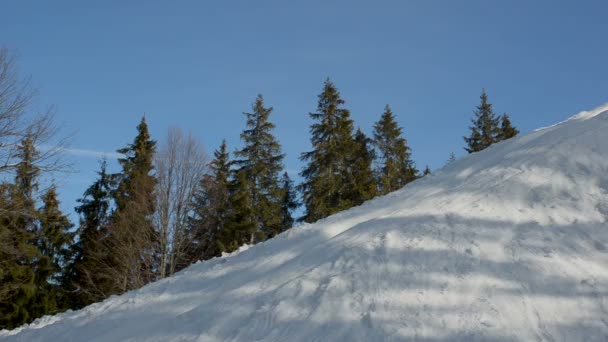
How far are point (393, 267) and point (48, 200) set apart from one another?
936 inches

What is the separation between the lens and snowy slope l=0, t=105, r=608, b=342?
471 centimetres

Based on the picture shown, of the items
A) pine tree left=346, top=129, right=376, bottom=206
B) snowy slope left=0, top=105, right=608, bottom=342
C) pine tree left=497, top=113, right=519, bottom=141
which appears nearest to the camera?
snowy slope left=0, top=105, right=608, bottom=342

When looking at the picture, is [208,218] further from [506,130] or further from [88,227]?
[506,130]

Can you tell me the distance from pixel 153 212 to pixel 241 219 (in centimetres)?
555

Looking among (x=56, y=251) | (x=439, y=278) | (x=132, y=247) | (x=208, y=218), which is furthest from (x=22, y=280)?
(x=439, y=278)

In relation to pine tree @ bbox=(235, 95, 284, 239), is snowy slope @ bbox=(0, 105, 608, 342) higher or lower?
lower

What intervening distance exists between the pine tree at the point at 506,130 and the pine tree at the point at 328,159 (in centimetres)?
1310

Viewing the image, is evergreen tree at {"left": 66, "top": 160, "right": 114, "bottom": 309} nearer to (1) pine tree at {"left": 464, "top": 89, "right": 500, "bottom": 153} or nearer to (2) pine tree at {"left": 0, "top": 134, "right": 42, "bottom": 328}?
(2) pine tree at {"left": 0, "top": 134, "right": 42, "bottom": 328}

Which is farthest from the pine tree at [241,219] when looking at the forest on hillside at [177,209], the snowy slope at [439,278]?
the snowy slope at [439,278]

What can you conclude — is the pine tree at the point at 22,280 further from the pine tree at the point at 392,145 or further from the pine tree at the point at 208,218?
the pine tree at the point at 392,145

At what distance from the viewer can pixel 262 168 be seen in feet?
79.8

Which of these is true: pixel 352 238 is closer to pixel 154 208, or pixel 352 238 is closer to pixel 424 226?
pixel 424 226

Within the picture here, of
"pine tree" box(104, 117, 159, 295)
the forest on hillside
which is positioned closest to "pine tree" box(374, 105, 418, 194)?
the forest on hillside

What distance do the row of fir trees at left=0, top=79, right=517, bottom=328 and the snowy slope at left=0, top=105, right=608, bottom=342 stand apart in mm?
10587
